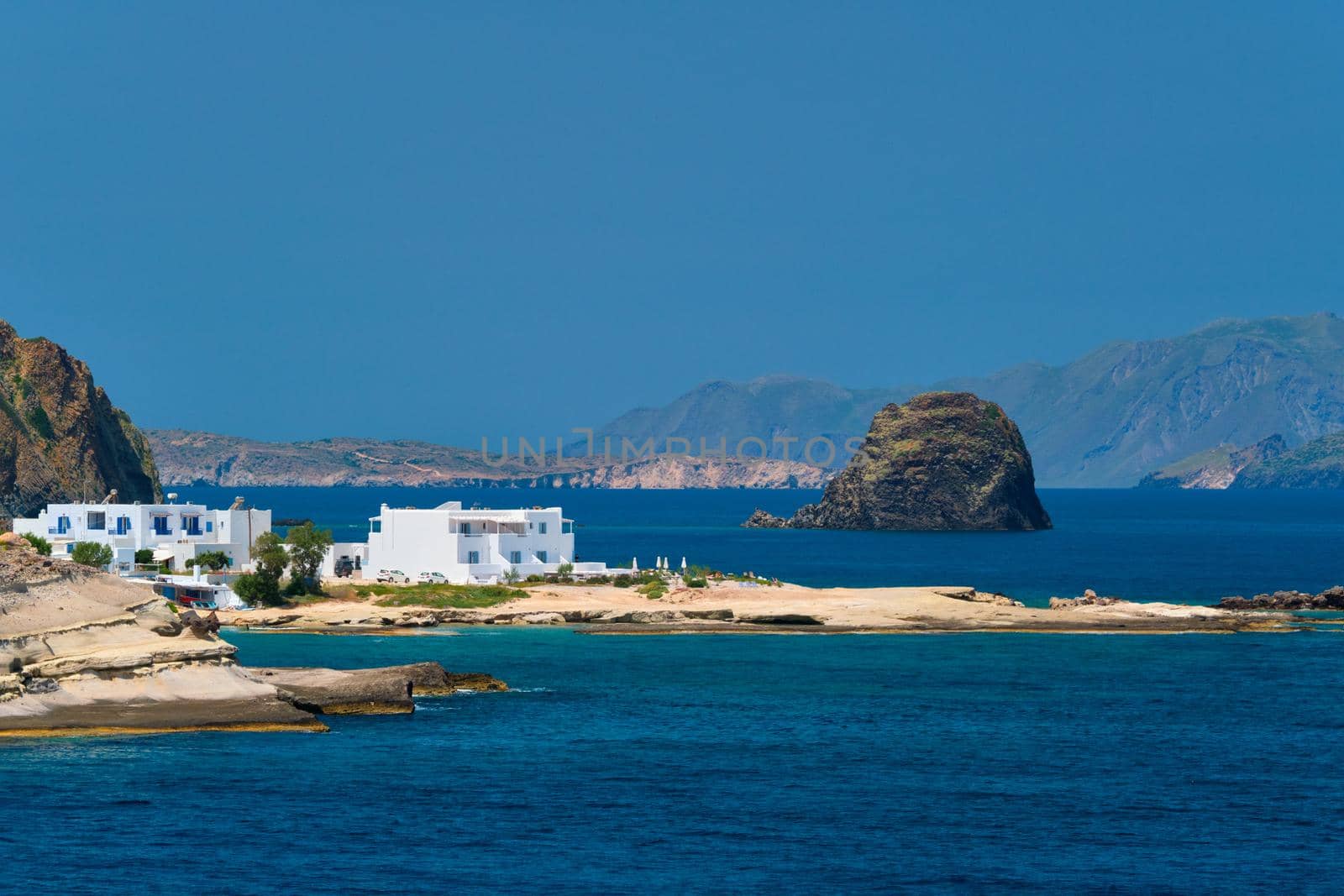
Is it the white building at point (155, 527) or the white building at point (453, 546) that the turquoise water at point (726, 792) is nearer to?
the white building at point (453, 546)

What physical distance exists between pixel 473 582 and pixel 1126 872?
70334 mm

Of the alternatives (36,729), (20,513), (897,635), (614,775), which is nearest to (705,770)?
(614,775)

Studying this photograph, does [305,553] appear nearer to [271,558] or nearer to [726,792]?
[271,558]

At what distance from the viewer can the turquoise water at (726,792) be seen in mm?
39500

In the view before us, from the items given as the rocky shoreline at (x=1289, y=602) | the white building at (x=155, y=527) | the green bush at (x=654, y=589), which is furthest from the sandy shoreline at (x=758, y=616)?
the white building at (x=155, y=527)

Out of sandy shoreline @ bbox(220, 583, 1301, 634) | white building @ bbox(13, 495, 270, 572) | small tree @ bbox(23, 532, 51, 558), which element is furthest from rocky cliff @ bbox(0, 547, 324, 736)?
white building @ bbox(13, 495, 270, 572)

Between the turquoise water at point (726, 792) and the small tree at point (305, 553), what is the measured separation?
2616cm

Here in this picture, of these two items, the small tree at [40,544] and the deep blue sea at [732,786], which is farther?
the small tree at [40,544]

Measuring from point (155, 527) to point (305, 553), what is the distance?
13.1 meters

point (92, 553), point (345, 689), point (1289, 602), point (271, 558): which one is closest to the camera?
point (345, 689)

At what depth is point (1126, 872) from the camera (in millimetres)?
39656

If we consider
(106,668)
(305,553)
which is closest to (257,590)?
(305,553)

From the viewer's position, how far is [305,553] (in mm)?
100562

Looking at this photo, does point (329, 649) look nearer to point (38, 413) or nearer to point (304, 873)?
point (304, 873)
